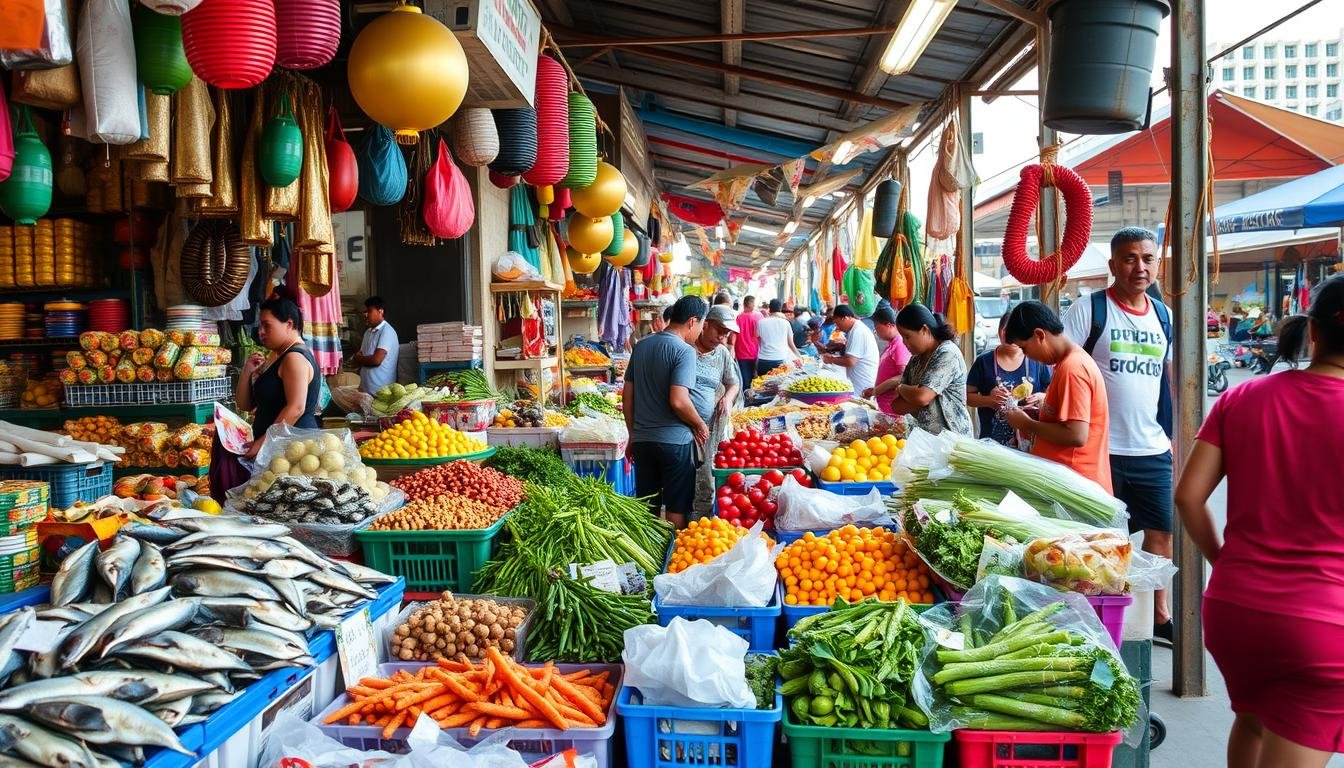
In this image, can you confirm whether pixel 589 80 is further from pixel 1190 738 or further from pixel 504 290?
pixel 1190 738

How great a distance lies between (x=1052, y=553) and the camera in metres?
2.93

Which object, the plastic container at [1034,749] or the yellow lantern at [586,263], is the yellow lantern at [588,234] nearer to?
the yellow lantern at [586,263]

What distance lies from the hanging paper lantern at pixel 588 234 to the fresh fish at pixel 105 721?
6669 mm

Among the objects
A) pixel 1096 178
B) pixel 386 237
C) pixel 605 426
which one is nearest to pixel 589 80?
pixel 386 237

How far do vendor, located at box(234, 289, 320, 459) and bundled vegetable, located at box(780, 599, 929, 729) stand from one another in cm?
341

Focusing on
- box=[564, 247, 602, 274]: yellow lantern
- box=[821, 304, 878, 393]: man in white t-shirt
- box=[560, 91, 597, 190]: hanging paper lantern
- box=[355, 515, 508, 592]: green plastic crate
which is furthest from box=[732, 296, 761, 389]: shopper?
box=[355, 515, 508, 592]: green plastic crate

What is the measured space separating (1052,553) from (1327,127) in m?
16.3

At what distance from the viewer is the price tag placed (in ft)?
9.42

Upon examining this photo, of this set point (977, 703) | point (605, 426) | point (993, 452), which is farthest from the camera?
point (605, 426)

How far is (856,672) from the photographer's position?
8.30ft

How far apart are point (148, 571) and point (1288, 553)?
3420 mm

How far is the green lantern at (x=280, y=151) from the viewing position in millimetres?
4148

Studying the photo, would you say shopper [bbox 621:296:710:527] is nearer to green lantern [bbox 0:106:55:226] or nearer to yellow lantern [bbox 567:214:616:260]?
yellow lantern [bbox 567:214:616:260]

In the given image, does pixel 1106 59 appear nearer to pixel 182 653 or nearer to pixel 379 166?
pixel 379 166
